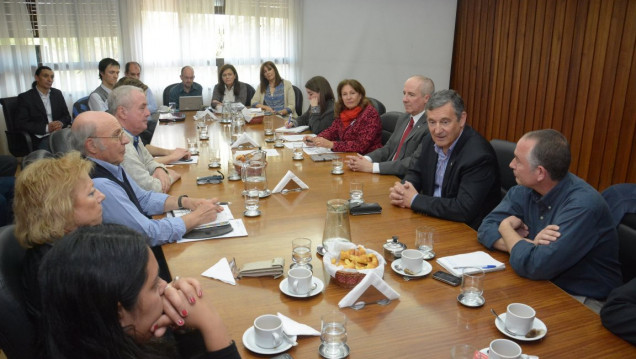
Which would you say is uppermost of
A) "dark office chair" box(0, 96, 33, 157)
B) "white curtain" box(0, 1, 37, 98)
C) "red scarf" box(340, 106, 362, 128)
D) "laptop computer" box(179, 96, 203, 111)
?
"white curtain" box(0, 1, 37, 98)

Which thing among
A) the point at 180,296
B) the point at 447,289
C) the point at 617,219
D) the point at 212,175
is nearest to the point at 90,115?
the point at 212,175

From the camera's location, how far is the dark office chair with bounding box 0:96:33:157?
19.1 feet

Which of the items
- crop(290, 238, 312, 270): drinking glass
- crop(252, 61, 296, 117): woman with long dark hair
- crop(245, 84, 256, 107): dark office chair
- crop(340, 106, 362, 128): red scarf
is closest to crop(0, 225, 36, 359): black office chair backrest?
crop(290, 238, 312, 270): drinking glass

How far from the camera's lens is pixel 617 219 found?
2363 millimetres

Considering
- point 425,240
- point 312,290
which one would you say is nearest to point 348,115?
point 425,240

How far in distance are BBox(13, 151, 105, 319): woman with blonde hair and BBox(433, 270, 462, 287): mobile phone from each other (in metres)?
1.34

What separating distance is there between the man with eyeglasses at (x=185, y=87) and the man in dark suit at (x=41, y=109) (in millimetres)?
1432

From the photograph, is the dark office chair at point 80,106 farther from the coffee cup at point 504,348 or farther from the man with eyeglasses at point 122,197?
the coffee cup at point 504,348

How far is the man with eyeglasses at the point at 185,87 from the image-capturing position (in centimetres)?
704

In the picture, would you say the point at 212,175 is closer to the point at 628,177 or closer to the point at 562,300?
the point at 562,300

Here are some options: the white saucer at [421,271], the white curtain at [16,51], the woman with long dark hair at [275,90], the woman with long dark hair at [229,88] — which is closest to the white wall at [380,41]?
the woman with long dark hair at [275,90]

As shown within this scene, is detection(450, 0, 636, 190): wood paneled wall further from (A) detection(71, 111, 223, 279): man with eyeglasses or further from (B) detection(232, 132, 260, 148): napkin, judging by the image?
(A) detection(71, 111, 223, 279): man with eyeglasses

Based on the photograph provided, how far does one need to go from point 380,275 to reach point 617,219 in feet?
4.30

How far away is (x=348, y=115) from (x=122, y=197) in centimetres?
262
